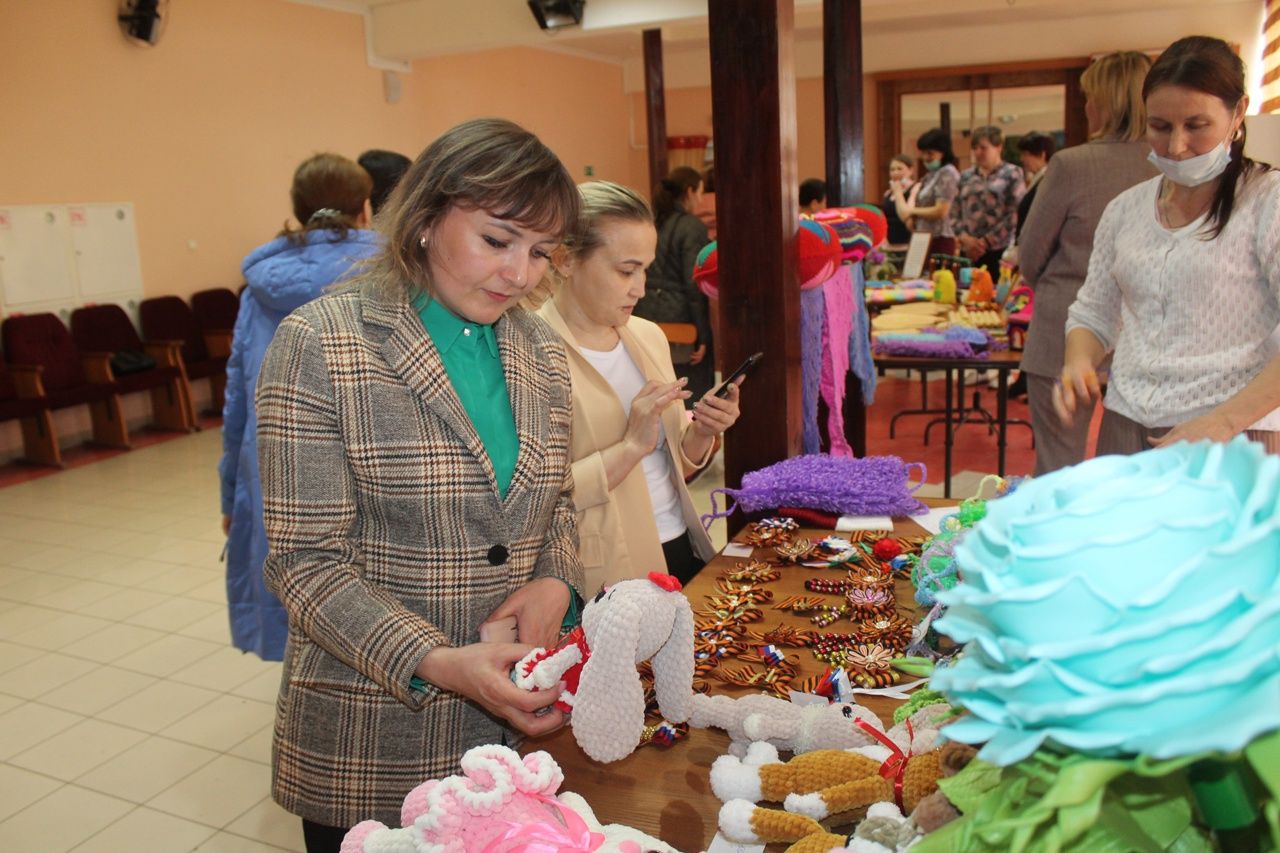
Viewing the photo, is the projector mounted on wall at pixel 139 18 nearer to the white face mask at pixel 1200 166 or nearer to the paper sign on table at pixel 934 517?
the paper sign on table at pixel 934 517

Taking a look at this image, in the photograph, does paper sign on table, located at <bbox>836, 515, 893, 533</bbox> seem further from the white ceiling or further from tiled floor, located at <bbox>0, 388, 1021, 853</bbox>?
the white ceiling

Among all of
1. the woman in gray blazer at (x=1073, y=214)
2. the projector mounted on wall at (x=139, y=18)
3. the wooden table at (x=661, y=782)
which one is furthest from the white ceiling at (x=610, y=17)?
the wooden table at (x=661, y=782)

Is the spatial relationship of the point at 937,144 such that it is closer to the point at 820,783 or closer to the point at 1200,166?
the point at 1200,166

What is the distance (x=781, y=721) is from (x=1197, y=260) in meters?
1.36

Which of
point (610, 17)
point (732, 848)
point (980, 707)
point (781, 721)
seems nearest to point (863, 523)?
point (781, 721)

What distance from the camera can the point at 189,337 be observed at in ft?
26.2

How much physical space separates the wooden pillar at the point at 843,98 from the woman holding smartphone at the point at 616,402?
3065 millimetres

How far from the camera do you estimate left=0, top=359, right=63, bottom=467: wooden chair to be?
21.2ft

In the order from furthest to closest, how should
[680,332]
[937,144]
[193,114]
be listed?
1. [937,144]
2. [193,114]
3. [680,332]

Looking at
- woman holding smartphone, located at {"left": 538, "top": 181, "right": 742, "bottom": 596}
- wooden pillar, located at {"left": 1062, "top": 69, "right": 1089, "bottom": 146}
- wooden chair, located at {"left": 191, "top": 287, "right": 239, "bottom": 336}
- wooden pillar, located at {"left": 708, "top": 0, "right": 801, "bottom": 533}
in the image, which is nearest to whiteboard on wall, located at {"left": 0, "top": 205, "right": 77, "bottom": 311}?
wooden chair, located at {"left": 191, "top": 287, "right": 239, "bottom": 336}

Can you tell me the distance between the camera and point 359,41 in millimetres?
9883

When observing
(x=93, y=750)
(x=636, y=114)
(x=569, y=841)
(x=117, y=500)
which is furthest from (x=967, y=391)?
(x=636, y=114)

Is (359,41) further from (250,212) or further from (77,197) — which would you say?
(77,197)

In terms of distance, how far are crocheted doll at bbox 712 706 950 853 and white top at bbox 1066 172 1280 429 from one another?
4.13ft
